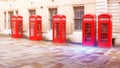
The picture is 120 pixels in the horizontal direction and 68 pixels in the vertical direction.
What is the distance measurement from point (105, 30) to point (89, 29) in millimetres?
996

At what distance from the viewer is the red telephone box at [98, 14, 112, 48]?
42.9ft

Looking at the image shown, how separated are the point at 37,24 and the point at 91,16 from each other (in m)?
5.01

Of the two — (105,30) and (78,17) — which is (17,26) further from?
(105,30)

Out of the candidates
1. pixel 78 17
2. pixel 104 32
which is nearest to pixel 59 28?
pixel 78 17

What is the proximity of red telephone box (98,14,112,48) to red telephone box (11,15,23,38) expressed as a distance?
796 cm

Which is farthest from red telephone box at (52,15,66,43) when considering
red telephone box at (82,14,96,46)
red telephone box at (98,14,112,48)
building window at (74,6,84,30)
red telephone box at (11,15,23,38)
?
red telephone box at (11,15,23,38)

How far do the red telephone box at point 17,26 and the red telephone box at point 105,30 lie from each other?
796 centimetres

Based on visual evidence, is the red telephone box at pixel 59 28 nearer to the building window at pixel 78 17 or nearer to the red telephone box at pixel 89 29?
the building window at pixel 78 17

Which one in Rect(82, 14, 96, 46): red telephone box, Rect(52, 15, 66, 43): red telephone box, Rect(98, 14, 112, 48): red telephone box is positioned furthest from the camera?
Rect(52, 15, 66, 43): red telephone box

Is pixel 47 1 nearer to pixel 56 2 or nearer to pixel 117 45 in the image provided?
pixel 56 2

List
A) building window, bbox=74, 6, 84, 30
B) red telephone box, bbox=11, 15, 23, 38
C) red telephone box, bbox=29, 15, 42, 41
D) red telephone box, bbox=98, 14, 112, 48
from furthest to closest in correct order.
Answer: red telephone box, bbox=11, 15, 23, 38 < red telephone box, bbox=29, 15, 42, 41 < building window, bbox=74, 6, 84, 30 < red telephone box, bbox=98, 14, 112, 48

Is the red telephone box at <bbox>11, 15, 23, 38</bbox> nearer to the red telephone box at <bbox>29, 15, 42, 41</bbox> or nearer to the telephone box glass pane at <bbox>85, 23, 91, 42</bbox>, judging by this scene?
the red telephone box at <bbox>29, 15, 42, 41</bbox>

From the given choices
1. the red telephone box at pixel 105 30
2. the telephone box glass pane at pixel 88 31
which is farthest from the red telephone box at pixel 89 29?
the red telephone box at pixel 105 30

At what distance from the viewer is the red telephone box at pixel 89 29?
13.8 m
